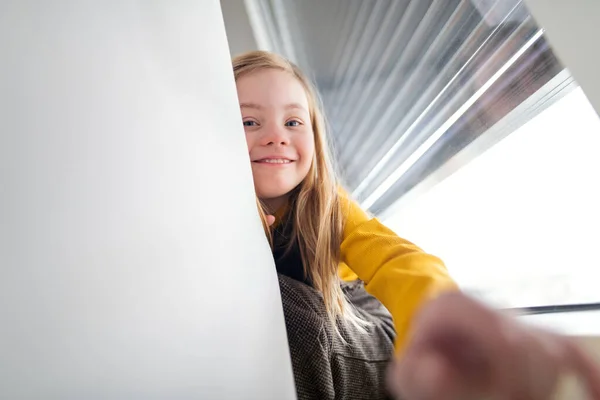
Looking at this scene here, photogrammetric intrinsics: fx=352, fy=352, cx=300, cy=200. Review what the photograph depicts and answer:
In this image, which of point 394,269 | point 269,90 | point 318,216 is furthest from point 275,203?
point 394,269

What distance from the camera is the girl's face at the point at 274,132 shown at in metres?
0.67

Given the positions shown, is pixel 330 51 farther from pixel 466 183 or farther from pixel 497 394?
pixel 497 394

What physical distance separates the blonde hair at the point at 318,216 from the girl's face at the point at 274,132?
0.04 meters

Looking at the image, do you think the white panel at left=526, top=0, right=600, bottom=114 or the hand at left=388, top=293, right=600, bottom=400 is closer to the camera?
the hand at left=388, top=293, right=600, bottom=400

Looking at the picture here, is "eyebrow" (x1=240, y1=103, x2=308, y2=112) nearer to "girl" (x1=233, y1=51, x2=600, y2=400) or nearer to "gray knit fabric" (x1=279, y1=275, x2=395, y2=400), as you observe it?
"girl" (x1=233, y1=51, x2=600, y2=400)

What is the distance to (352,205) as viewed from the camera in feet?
2.60

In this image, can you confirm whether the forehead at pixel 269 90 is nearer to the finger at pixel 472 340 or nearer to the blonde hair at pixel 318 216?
the blonde hair at pixel 318 216

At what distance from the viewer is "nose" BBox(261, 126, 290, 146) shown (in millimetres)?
664

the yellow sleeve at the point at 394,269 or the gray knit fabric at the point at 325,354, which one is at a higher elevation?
the yellow sleeve at the point at 394,269

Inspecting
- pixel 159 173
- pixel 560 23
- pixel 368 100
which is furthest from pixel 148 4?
pixel 368 100

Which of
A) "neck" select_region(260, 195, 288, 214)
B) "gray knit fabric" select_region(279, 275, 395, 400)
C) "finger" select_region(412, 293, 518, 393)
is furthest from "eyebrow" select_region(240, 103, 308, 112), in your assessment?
"finger" select_region(412, 293, 518, 393)

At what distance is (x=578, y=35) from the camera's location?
44 cm

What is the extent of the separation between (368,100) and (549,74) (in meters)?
0.53

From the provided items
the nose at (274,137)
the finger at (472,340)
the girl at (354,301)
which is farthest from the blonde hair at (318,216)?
the finger at (472,340)
